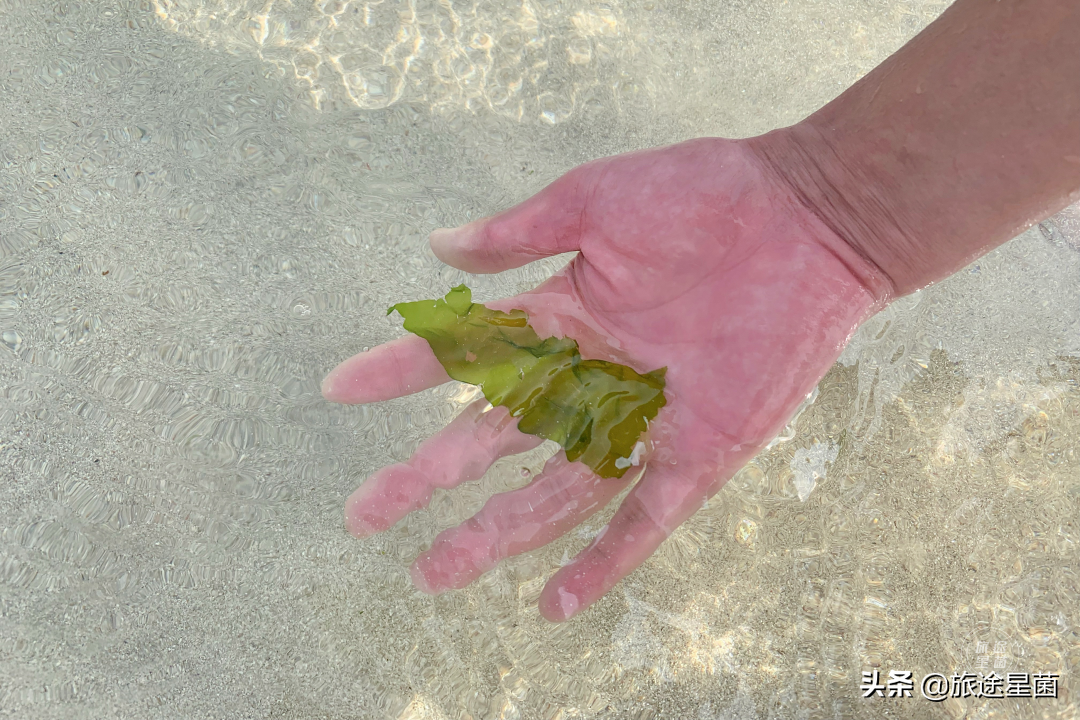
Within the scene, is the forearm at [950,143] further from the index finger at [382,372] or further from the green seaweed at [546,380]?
the index finger at [382,372]

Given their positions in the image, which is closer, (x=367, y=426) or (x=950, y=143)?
(x=950, y=143)

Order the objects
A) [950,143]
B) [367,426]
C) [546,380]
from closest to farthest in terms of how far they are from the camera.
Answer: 1. [950,143]
2. [546,380]
3. [367,426]

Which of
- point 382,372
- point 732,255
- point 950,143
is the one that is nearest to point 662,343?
point 732,255

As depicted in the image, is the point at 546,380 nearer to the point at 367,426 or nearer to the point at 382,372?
the point at 382,372

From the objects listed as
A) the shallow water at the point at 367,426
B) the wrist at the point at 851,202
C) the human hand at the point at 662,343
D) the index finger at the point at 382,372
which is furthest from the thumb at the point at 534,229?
the wrist at the point at 851,202

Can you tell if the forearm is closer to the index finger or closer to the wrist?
the wrist

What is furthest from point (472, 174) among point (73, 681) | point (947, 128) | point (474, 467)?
point (73, 681)

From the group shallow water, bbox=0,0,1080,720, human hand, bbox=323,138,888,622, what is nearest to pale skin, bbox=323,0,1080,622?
human hand, bbox=323,138,888,622
